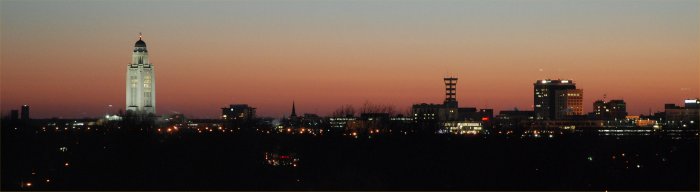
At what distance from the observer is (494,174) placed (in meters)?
65.5

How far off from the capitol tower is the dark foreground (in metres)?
96.0

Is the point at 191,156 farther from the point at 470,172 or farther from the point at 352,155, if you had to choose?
the point at 470,172

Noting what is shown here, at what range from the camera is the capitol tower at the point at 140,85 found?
182000 mm

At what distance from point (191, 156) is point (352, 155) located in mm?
9506

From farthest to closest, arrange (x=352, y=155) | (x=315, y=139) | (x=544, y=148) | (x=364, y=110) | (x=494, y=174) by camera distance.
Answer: (x=364, y=110)
(x=315, y=139)
(x=544, y=148)
(x=352, y=155)
(x=494, y=174)

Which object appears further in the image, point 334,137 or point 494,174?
point 334,137

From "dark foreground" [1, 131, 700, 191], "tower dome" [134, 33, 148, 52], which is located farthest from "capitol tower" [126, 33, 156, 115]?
"dark foreground" [1, 131, 700, 191]

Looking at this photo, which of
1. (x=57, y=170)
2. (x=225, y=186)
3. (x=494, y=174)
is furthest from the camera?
(x=494, y=174)

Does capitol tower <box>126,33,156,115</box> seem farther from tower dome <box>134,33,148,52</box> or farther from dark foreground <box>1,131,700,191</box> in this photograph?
dark foreground <box>1,131,700,191</box>

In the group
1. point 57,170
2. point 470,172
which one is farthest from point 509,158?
point 57,170

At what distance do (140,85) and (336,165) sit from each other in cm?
11848

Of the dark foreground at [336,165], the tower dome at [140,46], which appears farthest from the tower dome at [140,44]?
the dark foreground at [336,165]

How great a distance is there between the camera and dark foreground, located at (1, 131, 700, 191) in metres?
57.4

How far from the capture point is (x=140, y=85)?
18200 centimetres
